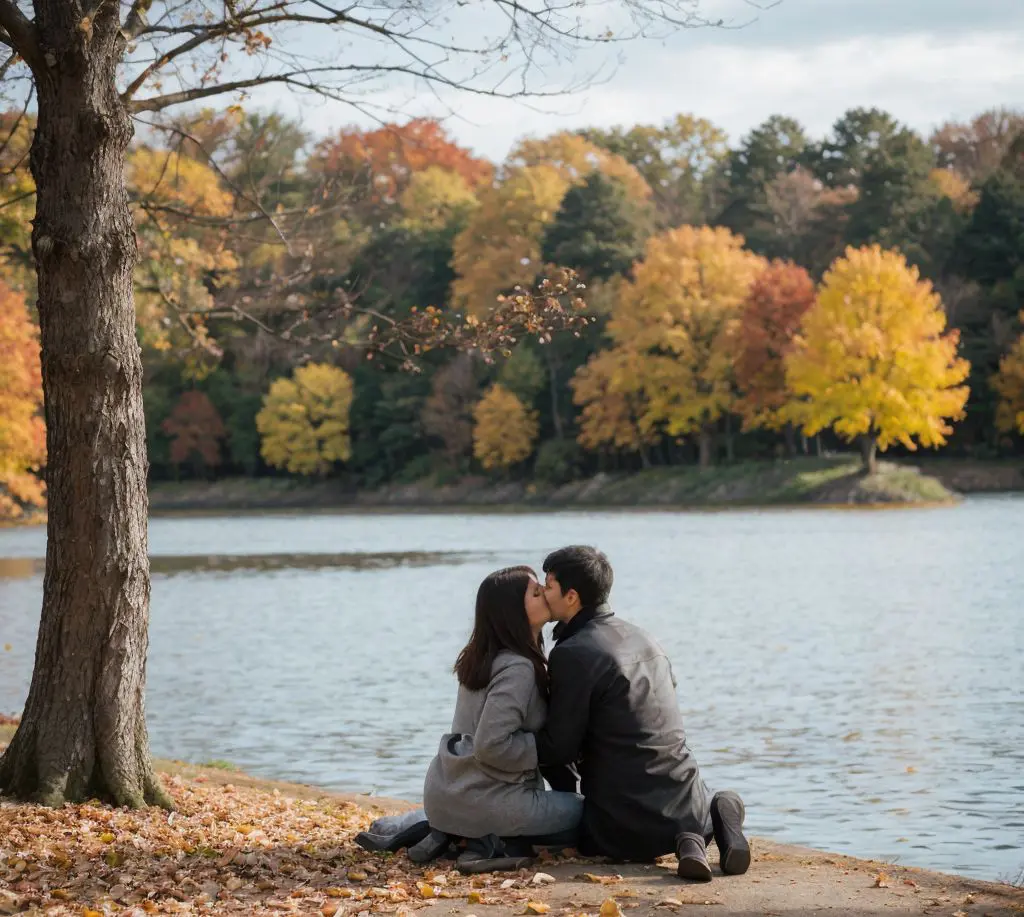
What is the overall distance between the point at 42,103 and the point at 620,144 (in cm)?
7920

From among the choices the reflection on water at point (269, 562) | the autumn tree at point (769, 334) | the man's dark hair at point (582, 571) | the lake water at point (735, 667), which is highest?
the autumn tree at point (769, 334)

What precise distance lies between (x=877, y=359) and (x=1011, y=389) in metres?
4.72

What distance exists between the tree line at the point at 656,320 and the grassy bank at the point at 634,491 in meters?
1.02

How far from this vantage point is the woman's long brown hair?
6.12m

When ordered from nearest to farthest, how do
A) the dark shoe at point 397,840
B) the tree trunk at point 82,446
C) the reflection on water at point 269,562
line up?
the dark shoe at point 397,840 → the tree trunk at point 82,446 → the reflection on water at point 269,562

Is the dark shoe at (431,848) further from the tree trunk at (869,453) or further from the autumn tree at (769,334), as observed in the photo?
the autumn tree at (769,334)

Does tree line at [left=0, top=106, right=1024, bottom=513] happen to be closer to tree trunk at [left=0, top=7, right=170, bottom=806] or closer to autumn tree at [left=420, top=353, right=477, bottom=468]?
autumn tree at [left=420, top=353, right=477, bottom=468]

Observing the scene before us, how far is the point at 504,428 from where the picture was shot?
67000mm

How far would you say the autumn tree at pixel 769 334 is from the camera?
2224 inches

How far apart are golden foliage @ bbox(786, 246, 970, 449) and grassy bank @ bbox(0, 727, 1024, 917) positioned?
46583 mm

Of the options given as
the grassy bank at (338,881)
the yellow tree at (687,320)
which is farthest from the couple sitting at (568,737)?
the yellow tree at (687,320)

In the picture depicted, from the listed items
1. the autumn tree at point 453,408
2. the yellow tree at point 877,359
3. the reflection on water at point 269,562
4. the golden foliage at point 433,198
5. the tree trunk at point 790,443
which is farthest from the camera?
the golden foliage at point 433,198

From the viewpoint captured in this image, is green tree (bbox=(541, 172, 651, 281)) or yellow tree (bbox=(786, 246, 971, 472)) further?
green tree (bbox=(541, 172, 651, 281))

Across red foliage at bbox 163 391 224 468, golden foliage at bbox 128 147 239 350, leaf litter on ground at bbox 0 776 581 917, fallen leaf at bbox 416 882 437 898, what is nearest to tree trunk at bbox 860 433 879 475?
golden foliage at bbox 128 147 239 350
